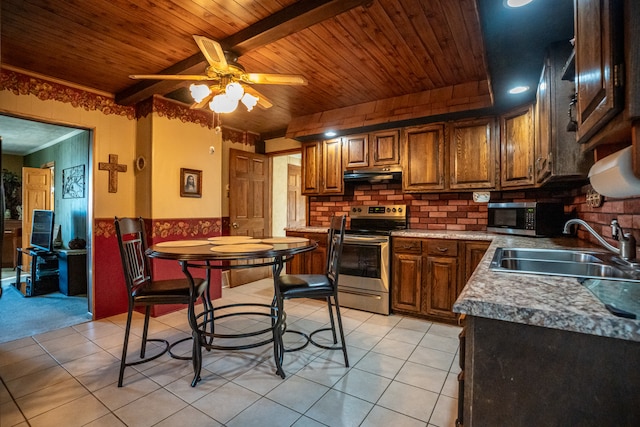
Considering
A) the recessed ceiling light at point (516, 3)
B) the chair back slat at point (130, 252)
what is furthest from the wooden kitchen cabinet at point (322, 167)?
the recessed ceiling light at point (516, 3)

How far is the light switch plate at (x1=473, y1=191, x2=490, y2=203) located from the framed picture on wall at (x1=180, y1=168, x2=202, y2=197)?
10.3ft

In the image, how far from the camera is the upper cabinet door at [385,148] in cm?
353

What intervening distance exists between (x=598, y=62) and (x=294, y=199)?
5.27 m

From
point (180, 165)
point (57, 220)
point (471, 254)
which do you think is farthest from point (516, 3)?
point (57, 220)

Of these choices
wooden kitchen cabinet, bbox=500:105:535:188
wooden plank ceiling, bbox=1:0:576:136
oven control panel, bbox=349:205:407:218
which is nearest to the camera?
wooden plank ceiling, bbox=1:0:576:136

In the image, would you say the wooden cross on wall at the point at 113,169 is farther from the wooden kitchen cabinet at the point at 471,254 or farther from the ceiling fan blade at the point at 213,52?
the wooden kitchen cabinet at the point at 471,254

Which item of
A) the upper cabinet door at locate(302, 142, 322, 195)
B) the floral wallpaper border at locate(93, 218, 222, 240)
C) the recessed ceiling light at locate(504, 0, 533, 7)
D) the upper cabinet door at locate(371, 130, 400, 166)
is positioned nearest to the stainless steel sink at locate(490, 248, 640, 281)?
the recessed ceiling light at locate(504, 0, 533, 7)

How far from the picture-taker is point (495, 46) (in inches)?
69.6

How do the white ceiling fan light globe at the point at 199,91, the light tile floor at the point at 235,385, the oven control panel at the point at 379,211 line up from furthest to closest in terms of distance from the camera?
1. the oven control panel at the point at 379,211
2. the white ceiling fan light globe at the point at 199,91
3. the light tile floor at the point at 235,385

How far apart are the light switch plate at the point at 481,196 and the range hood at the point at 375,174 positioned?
82 cm

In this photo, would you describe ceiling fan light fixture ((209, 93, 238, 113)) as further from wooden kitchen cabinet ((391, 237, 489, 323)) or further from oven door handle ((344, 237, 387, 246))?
wooden kitchen cabinet ((391, 237, 489, 323))

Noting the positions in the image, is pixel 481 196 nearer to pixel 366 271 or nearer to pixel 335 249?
pixel 366 271

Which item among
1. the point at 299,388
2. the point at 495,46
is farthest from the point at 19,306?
the point at 495,46

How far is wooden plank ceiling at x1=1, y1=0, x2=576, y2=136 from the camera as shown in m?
1.90
